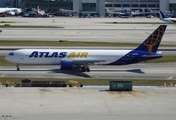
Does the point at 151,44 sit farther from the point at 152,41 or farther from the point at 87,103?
the point at 87,103

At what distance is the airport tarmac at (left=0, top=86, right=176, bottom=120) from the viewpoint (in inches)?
1651

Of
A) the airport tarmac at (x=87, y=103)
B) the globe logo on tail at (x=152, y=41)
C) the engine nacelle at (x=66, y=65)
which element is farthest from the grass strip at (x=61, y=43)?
the airport tarmac at (x=87, y=103)

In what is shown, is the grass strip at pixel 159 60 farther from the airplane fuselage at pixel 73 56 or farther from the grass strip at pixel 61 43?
the grass strip at pixel 61 43

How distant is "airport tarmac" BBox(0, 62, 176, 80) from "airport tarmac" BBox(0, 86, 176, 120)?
38.2ft

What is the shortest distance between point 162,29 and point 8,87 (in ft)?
98.5

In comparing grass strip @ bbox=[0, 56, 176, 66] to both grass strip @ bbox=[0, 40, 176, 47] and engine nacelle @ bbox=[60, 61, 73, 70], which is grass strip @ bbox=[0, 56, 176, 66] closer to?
engine nacelle @ bbox=[60, 61, 73, 70]

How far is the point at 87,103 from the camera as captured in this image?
47.7 m

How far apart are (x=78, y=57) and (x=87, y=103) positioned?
26294mm

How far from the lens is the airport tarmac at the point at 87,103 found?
4194 centimetres

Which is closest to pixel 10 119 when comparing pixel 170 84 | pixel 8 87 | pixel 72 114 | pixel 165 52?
pixel 72 114

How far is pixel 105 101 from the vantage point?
4897 centimetres

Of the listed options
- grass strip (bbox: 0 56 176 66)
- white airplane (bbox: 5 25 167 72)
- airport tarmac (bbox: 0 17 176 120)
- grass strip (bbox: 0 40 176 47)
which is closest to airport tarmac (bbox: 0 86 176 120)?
airport tarmac (bbox: 0 17 176 120)

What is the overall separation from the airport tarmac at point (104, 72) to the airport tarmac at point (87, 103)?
11.6m

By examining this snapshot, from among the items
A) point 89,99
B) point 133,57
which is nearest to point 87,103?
point 89,99
